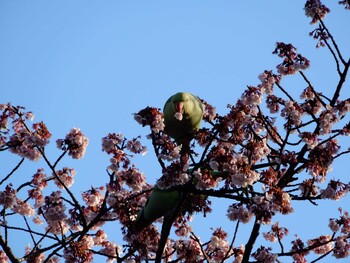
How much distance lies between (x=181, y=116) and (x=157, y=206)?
1252 mm

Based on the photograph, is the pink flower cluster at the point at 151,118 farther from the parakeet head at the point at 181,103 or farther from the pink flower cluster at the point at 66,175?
the pink flower cluster at the point at 66,175

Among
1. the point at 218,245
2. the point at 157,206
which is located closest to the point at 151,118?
the point at 157,206

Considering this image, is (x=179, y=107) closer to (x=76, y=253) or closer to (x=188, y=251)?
(x=188, y=251)

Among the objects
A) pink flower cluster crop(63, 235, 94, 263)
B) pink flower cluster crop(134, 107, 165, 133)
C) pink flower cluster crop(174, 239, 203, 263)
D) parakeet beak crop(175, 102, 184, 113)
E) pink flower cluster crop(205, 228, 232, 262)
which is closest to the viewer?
pink flower cluster crop(134, 107, 165, 133)

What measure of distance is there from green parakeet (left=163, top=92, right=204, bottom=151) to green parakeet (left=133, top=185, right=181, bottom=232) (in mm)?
717

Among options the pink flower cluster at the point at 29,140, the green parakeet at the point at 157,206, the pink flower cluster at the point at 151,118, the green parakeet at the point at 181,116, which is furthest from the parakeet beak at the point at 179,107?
the pink flower cluster at the point at 29,140

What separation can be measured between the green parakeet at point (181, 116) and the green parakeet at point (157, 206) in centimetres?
72

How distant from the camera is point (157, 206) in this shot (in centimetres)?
701

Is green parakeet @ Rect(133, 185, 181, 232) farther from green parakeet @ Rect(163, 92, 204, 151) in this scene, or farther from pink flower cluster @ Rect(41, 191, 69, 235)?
pink flower cluster @ Rect(41, 191, 69, 235)

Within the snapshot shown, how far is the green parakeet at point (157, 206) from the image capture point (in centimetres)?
700

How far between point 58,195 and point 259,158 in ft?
9.21

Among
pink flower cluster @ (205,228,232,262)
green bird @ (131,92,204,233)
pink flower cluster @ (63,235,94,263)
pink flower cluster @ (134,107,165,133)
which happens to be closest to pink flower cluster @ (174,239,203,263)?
pink flower cluster @ (205,228,232,262)

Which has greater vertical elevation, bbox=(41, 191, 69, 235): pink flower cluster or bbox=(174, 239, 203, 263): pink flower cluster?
bbox=(41, 191, 69, 235): pink flower cluster

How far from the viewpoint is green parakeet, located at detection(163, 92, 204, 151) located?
7.38 m
